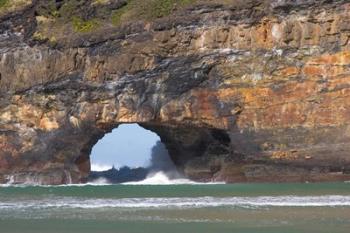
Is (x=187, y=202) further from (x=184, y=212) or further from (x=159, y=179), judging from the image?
(x=159, y=179)

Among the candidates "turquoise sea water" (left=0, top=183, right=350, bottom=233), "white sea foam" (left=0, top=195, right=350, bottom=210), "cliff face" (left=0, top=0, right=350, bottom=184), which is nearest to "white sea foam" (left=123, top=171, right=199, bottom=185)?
"cliff face" (left=0, top=0, right=350, bottom=184)

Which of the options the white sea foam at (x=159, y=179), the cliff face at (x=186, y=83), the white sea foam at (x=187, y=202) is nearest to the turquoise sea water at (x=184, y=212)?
the white sea foam at (x=187, y=202)

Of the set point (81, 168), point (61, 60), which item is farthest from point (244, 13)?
point (81, 168)

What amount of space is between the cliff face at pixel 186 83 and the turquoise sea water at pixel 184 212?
7368mm

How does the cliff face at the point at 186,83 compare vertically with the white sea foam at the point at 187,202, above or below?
above

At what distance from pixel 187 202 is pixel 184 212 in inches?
141

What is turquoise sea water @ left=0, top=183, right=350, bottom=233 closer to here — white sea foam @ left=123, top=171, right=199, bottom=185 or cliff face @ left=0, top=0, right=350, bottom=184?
cliff face @ left=0, top=0, right=350, bottom=184

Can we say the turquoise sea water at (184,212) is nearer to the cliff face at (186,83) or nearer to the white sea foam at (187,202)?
the white sea foam at (187,202)

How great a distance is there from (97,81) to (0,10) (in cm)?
885

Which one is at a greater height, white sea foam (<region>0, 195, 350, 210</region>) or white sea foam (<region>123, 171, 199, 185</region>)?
white sea foam (<region>123, 171, 199, 185</region>)

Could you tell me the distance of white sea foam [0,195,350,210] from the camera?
21.6 meters

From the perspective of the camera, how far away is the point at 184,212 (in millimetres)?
19578

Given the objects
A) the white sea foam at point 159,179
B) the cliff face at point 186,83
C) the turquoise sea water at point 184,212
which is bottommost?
the turquoise sea water at point 184,212

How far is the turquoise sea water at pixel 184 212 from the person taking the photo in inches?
634
